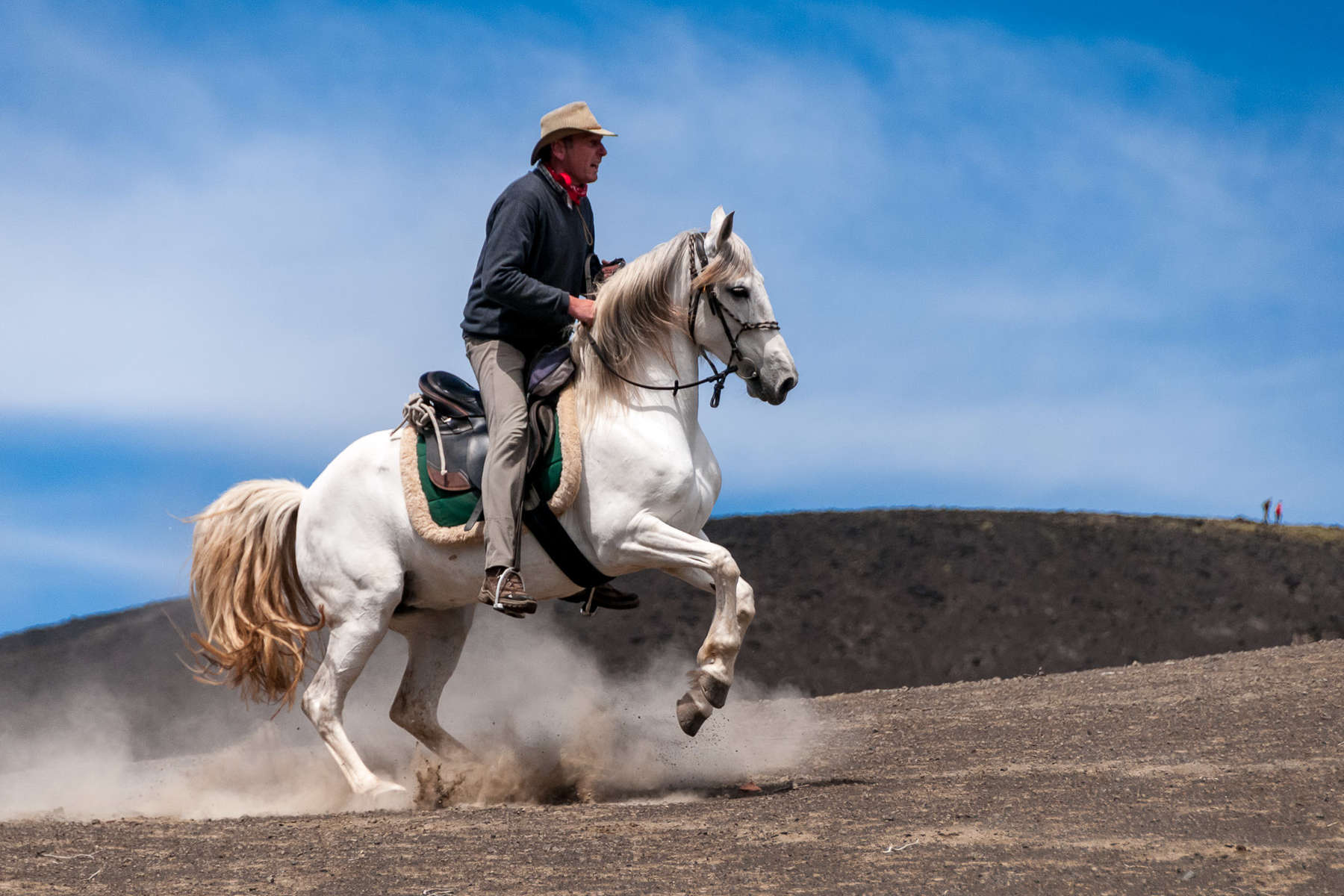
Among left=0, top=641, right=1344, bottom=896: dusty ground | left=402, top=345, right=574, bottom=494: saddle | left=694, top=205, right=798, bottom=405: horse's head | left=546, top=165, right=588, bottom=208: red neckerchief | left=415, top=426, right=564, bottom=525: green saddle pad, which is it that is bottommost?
left=0, top=641, right=1344, bottom=896: dusty ground

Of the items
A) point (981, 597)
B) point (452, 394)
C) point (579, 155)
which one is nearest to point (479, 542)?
point (452, 394)

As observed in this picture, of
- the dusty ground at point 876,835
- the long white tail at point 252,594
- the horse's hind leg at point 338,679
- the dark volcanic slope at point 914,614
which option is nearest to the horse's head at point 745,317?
the dusty ground at point 876,835

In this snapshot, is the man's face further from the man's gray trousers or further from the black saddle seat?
the black saddle seat

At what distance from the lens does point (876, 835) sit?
4965mm

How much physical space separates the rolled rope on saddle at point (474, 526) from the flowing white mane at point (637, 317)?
12cm

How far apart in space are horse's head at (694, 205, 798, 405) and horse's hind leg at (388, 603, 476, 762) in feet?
7.08

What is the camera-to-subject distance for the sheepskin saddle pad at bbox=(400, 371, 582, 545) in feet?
20.4

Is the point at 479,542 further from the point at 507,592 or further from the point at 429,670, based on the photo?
the point at 429,670

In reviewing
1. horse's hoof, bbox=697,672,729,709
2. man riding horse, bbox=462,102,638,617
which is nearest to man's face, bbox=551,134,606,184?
man riding horse, bbox=462,102,638,617

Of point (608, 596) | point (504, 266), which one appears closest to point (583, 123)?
point (504, 266)

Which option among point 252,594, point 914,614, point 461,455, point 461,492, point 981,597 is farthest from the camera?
point 981,597

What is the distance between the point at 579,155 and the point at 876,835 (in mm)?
3681

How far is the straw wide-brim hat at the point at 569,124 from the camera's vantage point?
258 inches

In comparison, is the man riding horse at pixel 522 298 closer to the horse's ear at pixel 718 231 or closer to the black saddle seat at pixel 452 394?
the black saddle seat at pixel 452 394
